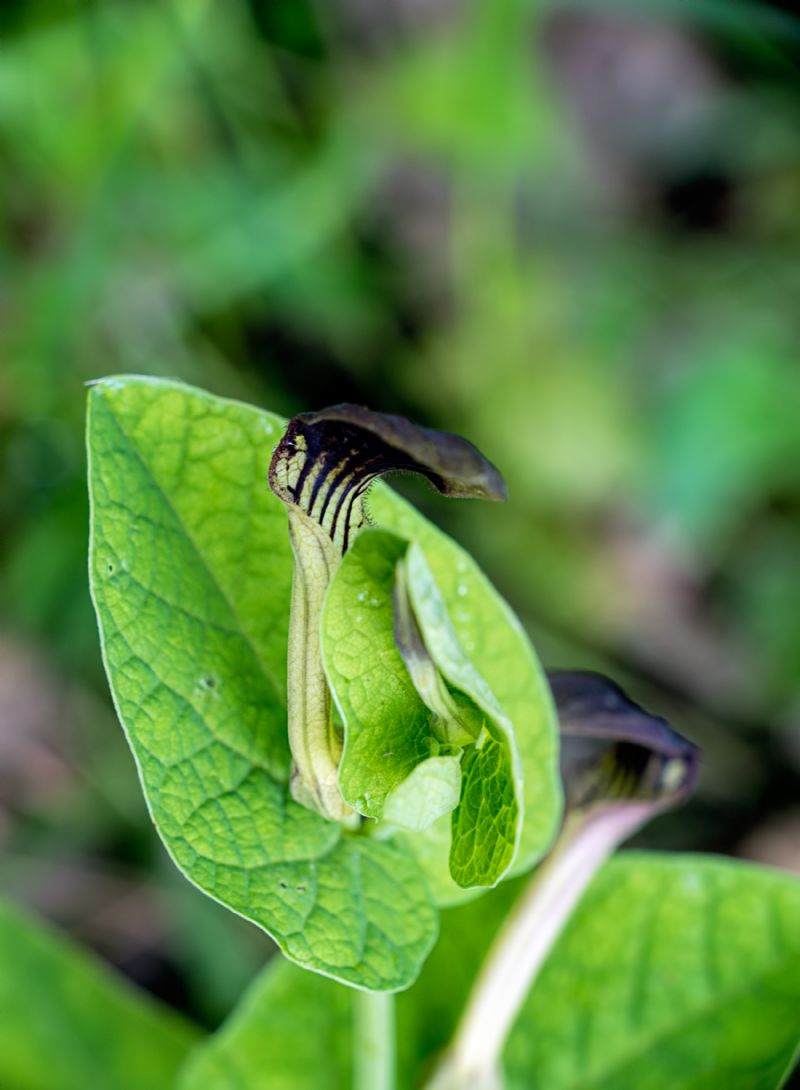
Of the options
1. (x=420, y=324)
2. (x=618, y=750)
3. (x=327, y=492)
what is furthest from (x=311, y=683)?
(x=420, y=324)

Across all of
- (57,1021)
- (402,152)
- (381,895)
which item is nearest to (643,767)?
(381,895)

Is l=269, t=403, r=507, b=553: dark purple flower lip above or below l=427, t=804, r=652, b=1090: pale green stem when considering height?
above

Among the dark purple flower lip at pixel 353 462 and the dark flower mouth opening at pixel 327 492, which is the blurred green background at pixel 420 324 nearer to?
the dark flower mouth opening at pixel 327 492

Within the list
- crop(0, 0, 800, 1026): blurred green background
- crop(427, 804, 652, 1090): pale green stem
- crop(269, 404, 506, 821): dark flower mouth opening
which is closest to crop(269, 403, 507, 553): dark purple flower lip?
crop(269, 404, 506, 821): dark flower mouth opening

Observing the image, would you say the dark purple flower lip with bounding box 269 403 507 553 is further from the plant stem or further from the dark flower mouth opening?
the plant stem

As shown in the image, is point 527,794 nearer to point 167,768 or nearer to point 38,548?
point 167,768

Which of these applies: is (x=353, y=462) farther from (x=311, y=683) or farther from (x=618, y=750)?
(x=618, y=750)
